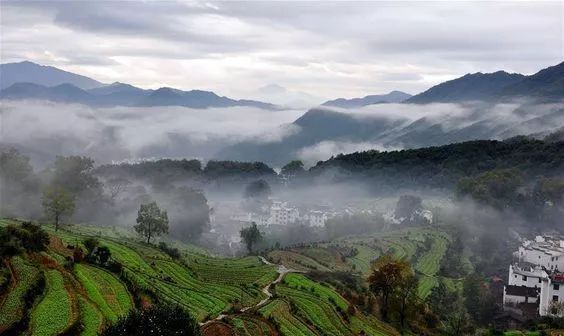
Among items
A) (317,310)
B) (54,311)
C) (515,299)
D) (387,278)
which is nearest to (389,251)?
(515,299)

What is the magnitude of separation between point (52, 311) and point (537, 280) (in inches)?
1844

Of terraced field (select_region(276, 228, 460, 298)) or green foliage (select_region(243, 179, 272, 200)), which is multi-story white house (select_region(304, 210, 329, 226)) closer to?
terraced field (select_region(276, 228, 460, 298))

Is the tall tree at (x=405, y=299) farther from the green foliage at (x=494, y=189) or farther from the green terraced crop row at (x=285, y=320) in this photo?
the green foliage at (x=494, y=189)

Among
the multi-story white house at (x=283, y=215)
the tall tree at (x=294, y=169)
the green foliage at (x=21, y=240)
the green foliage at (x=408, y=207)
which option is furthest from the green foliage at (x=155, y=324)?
the tall tree at (x=294, y=169)

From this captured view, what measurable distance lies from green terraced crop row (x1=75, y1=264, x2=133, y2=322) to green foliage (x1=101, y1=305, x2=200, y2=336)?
5098 millimetres

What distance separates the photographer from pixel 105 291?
103 ft

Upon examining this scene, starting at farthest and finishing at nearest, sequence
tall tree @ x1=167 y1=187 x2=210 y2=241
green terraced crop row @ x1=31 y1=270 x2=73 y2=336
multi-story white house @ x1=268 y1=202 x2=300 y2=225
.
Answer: multi-story white house @ x1=268 y1=202 x2=300 y2=225, tall tree @ x1=167 y1=187 x2=210 y2=241, green terraced crop row @ x1=31 y1=270 x2=73 y2=336

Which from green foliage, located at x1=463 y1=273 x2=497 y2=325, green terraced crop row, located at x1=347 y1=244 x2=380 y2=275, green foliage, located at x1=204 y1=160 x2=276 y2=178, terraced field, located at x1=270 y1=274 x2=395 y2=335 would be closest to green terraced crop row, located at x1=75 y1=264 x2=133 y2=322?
terraced field, located at x1=270 y1=274 x2=395 y2=335

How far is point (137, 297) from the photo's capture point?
32094 millimetres

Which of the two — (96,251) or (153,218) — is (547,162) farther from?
(96,251)

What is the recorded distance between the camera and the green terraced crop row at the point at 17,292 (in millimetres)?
24578

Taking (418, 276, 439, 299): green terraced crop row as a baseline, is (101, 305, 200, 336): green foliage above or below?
above

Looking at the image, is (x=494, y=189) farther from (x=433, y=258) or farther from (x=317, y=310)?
(x=317, y=310)

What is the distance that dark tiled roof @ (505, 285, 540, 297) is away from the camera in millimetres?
55188
